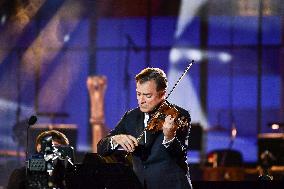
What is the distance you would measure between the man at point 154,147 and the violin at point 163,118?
4cm

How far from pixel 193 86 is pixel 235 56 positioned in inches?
42.1

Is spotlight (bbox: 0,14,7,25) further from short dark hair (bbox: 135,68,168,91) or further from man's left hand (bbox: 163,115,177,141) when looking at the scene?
man's left hand (bbox: 163,115,177,141)

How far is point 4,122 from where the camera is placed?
46.5ft

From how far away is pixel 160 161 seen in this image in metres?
4.76

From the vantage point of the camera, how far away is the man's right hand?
457 cm

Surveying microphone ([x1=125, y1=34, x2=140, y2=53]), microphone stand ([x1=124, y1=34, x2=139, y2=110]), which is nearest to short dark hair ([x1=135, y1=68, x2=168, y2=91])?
microphone stand ([x1=124, y1=34, x2=139, y2=110])

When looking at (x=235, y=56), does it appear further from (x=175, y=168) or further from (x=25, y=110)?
(x=175, y=168)

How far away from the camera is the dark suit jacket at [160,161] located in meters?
4.71

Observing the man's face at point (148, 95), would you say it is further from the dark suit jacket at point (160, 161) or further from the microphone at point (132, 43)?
the microphone at point (132, 43)

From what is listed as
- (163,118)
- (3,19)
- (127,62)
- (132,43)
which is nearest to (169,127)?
(163,118)

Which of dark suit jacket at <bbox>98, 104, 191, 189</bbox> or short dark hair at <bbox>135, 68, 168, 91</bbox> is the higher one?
short dark hair at <bbox>135, 68, 168, 91</bbox>

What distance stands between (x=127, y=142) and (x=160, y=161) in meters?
0.33

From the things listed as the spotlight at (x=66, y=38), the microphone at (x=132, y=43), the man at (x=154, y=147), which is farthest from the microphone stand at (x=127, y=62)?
the man at (x=154, y=147)

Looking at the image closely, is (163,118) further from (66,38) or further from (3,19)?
(3,19)
